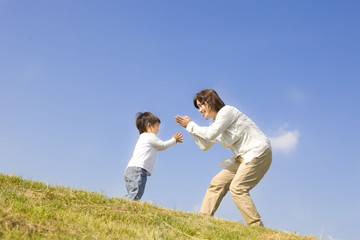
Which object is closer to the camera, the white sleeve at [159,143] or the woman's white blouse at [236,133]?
the woman's white blouse at [236,133]

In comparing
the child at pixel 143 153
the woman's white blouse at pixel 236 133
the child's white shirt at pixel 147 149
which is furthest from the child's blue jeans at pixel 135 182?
the woman's white blouse at pixel 236 133

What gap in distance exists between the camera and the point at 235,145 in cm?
715

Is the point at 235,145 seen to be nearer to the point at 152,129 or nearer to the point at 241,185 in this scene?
the point at 241,185

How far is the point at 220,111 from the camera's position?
22.8ft

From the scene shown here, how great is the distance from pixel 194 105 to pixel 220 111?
676 mm

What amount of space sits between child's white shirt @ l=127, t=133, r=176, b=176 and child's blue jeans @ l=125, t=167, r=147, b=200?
12cm

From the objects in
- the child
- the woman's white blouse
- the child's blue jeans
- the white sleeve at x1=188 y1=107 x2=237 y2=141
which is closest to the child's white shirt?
the child

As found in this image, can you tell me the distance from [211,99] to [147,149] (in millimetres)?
2096

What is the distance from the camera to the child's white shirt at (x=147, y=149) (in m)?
8.41

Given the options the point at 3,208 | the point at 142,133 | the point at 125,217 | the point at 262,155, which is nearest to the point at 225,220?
the point at 262,155

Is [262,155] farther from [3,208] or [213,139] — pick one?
[3,208]

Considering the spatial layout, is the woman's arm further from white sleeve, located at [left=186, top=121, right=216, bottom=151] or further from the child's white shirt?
the child's white shirt

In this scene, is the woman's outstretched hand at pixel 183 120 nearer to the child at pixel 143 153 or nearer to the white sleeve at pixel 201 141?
the white sleeve at pixel 201 141

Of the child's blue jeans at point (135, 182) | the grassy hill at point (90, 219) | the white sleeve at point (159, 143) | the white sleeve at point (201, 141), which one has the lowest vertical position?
the grassy hill at point (90, 219)
